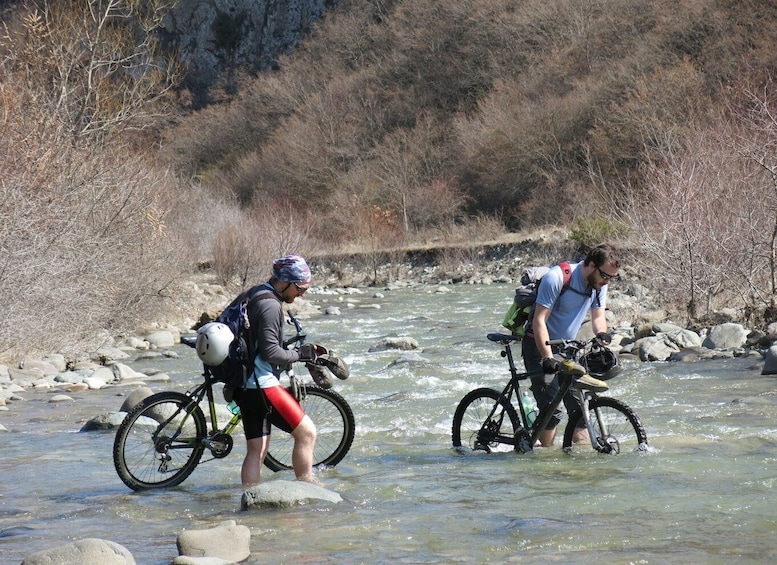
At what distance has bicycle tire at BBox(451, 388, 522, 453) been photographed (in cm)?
839

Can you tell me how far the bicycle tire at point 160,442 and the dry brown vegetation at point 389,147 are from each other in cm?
732

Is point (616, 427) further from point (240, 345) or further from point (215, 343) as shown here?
point (215, 343)

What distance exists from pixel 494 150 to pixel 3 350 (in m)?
45.3

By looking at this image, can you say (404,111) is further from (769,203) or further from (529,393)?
(529,393)

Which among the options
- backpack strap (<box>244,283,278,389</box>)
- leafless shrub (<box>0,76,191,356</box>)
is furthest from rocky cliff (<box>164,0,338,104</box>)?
backpack strap (<box>244,283,278,389</box>)

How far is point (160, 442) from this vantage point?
764 centimetres

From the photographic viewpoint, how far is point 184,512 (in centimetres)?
710

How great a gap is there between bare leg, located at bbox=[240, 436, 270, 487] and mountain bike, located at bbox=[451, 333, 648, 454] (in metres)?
2.03

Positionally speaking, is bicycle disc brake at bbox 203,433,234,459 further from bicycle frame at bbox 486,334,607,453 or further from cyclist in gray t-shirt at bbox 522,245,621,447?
cyclist in gray t-shirt at bbox 522,245,621,447

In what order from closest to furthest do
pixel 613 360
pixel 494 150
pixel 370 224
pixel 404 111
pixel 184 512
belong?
pixel 184 512
pixel 613 360
pixel 370 224
pixel 494 150
pixel 404 111

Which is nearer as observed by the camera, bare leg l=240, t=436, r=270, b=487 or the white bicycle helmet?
the white bicycle helmet

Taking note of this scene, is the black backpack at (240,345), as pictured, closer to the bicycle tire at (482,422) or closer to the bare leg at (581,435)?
the bicycle tire at (482,422)

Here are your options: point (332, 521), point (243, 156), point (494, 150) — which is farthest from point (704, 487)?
point (243, 156)

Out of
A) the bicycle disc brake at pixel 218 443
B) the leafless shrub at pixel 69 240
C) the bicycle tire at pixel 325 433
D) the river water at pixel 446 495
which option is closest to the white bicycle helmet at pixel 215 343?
the bicycle disc brake at pixel 218 443
